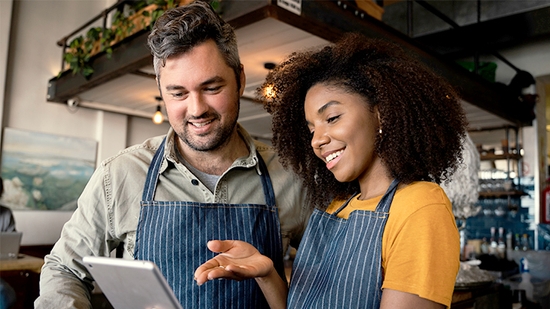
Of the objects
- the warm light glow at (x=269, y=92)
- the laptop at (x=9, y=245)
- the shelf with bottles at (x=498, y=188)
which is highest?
the warm light glow at (x=269, y=92)

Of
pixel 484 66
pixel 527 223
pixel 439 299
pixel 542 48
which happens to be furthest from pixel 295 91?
pixel 542 48

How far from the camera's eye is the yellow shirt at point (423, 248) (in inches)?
40.3

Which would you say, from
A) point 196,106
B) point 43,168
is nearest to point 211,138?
point 196,106

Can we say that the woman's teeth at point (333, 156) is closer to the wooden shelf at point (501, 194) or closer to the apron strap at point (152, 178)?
the apron strap at point (152, 178)

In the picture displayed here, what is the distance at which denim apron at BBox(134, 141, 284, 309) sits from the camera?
1.41m

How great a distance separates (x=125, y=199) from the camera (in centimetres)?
151

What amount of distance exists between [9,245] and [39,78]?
9.65 feet

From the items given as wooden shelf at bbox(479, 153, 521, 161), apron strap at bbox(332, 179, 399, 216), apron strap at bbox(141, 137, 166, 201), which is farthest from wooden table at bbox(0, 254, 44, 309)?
wooden shelf at bbox(479, 153, 521, 161)

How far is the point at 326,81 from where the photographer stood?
53.9 inches

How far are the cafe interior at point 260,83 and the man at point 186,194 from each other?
2687mm

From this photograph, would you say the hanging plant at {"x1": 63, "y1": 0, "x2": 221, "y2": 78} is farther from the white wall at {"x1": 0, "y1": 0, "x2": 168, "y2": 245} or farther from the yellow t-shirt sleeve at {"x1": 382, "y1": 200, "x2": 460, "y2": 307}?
the yellow t-shirt sleeve at {"x1": 382, "y1": 200, "x2": 460, "y2": 307}

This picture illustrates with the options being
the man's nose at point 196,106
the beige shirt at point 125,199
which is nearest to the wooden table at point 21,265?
the beige shirt at point 125,199

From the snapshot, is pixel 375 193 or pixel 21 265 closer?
pixel 375 193

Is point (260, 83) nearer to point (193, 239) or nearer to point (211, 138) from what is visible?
point (211, 138)
